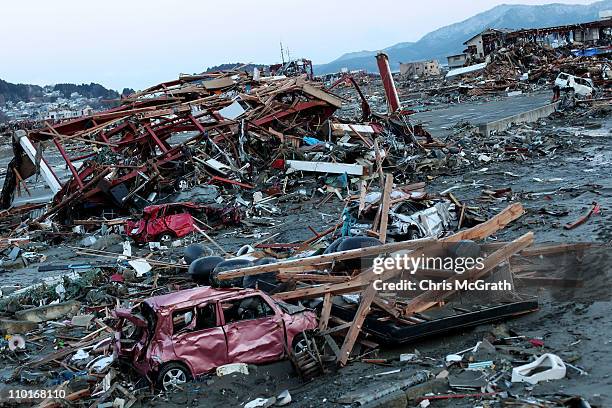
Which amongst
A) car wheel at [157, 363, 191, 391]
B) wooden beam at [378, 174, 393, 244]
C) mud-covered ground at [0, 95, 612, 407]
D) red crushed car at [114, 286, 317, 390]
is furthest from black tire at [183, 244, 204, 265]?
car wheel at [157, 363, 191, 391]

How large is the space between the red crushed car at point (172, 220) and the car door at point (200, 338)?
928cm

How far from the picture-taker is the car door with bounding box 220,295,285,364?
8.13 metres

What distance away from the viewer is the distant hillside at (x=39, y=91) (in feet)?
454

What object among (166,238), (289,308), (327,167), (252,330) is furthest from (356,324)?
(327,167)

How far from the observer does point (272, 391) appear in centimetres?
773

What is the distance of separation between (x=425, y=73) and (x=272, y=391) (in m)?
77.8

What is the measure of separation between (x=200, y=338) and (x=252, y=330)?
0.64 m

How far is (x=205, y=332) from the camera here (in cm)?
799

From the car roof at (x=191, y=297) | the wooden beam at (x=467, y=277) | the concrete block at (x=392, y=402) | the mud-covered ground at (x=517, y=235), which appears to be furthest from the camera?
the wooden beam at (x=467, y=277)

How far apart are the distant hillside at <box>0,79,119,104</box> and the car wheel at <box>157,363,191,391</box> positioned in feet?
442

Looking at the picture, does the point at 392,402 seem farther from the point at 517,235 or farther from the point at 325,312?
the point at 517,235

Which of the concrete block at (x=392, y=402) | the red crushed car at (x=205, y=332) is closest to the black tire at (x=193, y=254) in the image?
the red crushed car at (x=205, y=332)

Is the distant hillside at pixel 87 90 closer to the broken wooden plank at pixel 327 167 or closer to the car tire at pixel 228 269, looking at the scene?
the broken wooden plank at pixel 327 167

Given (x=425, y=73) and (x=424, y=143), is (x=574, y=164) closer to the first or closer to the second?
(x=424, y=143)
